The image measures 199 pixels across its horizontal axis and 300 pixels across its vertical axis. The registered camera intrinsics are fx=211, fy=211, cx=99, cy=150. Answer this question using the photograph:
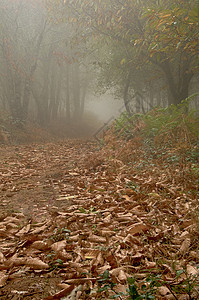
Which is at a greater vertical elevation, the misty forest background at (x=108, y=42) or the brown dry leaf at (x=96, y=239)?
the misty forest background at (x=108, y=42)

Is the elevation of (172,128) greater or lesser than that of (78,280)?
greater

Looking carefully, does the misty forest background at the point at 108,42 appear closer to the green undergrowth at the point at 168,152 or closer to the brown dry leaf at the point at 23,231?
the green undergrowth at the point at 168,152

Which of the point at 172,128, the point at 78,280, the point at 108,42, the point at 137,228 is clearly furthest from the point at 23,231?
the point at 108,42

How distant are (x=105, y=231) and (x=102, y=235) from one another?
54mm

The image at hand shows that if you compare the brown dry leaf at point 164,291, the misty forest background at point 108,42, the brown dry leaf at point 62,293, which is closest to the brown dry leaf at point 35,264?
the brown dry leaf at point 62,293

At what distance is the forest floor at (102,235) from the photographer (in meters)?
1.28

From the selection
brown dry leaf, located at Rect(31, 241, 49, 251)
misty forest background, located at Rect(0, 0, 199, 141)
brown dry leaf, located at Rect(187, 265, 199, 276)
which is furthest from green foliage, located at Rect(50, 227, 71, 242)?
misty forest background, located at Rect(0, 0, 199, 141)

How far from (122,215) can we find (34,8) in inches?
514

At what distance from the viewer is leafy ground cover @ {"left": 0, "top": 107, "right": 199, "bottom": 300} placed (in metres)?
1.27

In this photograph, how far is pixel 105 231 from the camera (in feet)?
6.47

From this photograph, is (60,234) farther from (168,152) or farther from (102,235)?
(168,152)

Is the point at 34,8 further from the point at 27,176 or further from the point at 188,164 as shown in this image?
the point at 188,164

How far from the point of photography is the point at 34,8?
1150 centimetres

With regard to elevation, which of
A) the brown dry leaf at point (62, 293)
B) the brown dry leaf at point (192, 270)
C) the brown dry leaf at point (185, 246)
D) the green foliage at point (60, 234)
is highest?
the brown dry leaf at point (185, 246)
